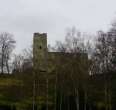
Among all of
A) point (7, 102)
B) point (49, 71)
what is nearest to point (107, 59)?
point (49, 71)

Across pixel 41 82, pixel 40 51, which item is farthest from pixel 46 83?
pixel 40 51

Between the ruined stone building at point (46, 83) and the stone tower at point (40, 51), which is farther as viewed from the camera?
the stone tower at point (40, 51)

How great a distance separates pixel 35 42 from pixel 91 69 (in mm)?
24860

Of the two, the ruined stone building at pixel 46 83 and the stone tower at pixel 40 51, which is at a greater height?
the stone tower at pixel 40 51

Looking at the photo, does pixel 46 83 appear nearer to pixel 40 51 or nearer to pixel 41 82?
pixel 41 82

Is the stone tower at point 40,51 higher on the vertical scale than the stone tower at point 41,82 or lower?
higher

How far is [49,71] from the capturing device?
177 feet

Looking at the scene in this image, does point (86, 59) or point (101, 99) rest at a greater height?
point (86, 59)

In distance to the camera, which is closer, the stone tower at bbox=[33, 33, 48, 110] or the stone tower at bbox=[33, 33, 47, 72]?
the stone tower at bbox=[33, 33, 48, 110]

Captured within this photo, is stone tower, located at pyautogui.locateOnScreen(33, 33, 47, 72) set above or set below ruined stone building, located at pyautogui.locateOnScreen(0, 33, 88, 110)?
above

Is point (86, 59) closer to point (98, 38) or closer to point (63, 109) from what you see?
point (98, 38)

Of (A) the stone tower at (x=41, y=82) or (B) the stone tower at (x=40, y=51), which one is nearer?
(A) the stone tower at (x=41, y=82)

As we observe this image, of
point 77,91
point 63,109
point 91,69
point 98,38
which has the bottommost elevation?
point 63,109

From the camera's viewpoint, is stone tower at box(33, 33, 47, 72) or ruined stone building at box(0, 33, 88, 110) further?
stone tower at box(33, 33, 47, 72)
